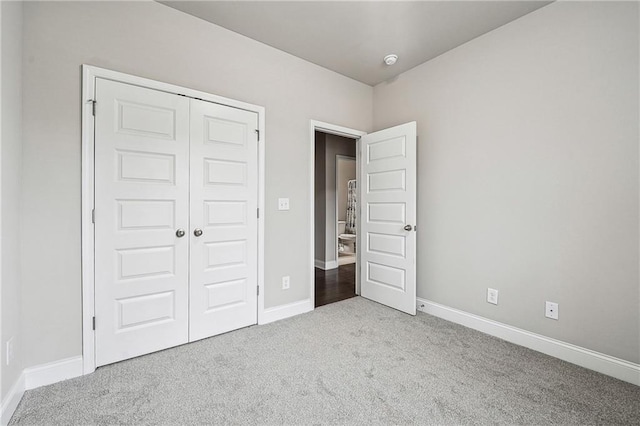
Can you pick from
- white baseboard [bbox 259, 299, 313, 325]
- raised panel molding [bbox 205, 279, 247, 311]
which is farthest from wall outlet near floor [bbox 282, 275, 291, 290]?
raised panel molding [bbox 205, 279, 247, 311]

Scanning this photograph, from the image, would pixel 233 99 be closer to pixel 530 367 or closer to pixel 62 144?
pixel 62 144

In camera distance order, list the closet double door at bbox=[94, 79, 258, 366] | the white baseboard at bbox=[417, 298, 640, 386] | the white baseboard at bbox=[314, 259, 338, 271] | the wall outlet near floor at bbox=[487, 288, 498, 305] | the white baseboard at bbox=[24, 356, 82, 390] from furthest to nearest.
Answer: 1. the white baseboard at bbox=[314, 259, 338, 271]
2. the wall outlet near floor at bbox=[487, 288, 498, 305]
3. the closet double door at bbox=[94, 79, 258, 366]
4. the white baseboard at bbox=[417, 298, 640, 386]
5. the white baseboard at bbox=[24, 356, 82, 390]

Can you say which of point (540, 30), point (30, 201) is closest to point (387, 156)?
point (540, 30)

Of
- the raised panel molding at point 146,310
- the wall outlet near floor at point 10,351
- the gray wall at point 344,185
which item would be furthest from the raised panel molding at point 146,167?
the gray wall at point 344,185

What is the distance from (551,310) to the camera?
7.08ft

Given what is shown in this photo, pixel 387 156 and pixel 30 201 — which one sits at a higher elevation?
pixel 387 156

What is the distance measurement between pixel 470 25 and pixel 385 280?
2575mm

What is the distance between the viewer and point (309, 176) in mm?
3000

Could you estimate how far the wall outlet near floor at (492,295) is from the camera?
8.12ft

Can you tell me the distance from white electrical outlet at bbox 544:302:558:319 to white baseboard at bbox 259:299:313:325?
2.07 meters

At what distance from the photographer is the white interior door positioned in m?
2.90

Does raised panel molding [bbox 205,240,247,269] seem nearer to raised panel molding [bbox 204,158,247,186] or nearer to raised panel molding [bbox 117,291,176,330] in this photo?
raised panel molding [bbox 117,291,176,330]

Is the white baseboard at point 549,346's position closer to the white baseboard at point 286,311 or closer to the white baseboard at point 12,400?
the white baseboard at point 286,311

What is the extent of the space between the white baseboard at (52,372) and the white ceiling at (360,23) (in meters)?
2.68
